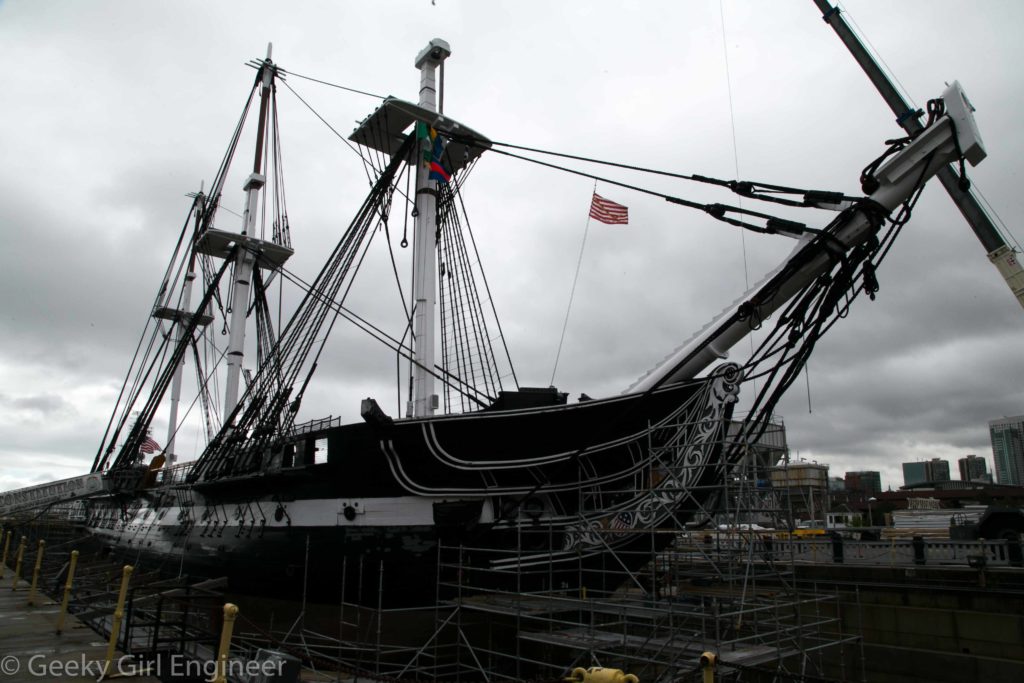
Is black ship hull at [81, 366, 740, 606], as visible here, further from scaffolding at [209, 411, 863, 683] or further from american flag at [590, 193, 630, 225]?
american flag at [590, 193, 630, 225]

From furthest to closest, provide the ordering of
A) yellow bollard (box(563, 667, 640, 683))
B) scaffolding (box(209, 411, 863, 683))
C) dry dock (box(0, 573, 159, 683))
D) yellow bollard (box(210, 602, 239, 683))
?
1. scaffolding (box(209, 411, 863, 683))
2. dry dock (box(0, 573, 159, 683))
3. yellow bollard (box(210, 602, 239, 683))
4. yellow bollard (box(563, 667, 640, 683))

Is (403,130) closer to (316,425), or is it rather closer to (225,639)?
(316,425)

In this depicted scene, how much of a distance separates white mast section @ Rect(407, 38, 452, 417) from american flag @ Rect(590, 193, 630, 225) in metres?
4.46

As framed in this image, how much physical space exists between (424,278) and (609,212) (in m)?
4.78

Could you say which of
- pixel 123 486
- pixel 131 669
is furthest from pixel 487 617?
pixel 123 486

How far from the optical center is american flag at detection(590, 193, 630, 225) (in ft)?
39.5

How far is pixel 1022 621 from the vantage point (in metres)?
10.9

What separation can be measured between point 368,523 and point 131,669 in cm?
593

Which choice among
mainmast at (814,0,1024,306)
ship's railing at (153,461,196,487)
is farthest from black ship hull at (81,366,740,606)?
mainmast at (814,0,1024,306)

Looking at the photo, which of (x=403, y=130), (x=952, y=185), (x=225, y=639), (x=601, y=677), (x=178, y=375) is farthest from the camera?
(x=178, y=375)

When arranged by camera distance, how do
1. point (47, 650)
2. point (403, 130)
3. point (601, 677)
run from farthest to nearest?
1. point (403, 130)
2. point (47, 650)
3. point (601, 677)

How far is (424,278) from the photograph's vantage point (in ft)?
48.7

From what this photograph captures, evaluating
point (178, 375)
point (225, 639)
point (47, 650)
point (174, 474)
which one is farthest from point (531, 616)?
point (178, 375)

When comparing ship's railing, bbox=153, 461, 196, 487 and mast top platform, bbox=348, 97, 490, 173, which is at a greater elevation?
mast top platform, bbox=348, 97, 490, 173
